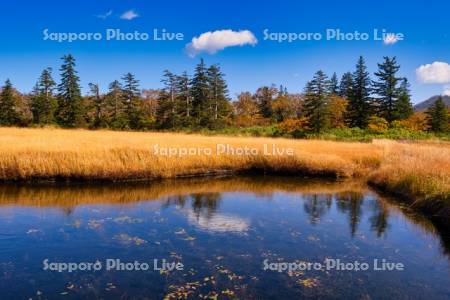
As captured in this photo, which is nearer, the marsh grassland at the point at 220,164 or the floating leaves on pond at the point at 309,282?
the floating leaves on pond at the point at 309,282

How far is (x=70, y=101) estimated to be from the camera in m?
57.8

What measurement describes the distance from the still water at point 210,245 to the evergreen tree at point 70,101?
42.9 metres

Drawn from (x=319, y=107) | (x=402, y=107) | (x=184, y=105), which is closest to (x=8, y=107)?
(x=184, y=105)

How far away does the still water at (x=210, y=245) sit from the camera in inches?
322

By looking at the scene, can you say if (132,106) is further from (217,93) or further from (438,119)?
(438,119)

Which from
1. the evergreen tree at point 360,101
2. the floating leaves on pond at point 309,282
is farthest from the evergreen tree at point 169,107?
the floating leaves on pond at point 309,282

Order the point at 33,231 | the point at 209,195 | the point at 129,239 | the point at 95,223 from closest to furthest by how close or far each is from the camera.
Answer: the point at 129,239
the point at 33,231
the point at 95,223
the point at 209,195

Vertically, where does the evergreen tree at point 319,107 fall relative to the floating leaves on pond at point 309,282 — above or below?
above

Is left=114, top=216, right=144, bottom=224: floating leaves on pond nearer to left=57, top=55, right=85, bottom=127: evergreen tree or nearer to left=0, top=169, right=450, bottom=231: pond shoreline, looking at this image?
left=0, top=169, right=450, bottom=231: pond shoreline

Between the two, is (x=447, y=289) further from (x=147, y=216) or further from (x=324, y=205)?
(x=147, y=216)

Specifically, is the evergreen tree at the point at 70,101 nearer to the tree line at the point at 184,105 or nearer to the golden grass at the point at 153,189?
the tree line at the point at 184,105

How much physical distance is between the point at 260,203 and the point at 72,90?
4935 centimetres

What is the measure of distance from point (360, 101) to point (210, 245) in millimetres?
52674

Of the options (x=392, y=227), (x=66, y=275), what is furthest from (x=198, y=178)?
(x=66, y=275)
